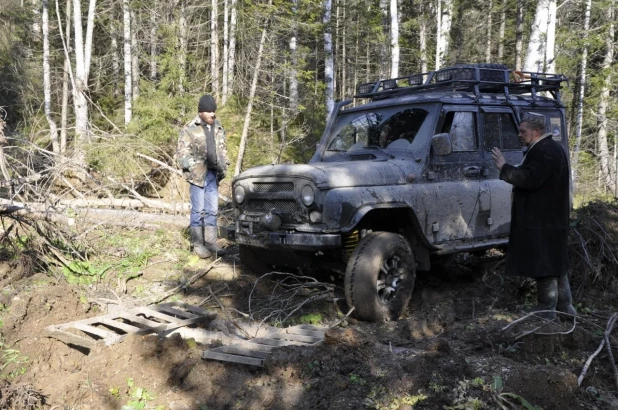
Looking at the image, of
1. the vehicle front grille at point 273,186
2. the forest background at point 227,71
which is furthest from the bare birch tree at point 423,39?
the vehicle front grille at point 273,186

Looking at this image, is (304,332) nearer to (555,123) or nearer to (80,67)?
(555,123)

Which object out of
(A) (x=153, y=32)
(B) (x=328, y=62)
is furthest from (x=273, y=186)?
(A) (x=153, y=32)

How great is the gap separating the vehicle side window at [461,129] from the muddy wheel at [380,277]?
1.46 metres

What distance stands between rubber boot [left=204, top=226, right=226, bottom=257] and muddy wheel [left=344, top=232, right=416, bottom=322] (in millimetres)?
2624

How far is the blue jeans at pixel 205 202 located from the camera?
7.16 metres

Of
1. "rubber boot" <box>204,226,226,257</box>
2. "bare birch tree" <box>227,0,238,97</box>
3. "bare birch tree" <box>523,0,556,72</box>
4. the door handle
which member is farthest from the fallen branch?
"bare birch tree" <box>227,0,238,97</box>

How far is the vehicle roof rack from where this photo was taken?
21.1 feet

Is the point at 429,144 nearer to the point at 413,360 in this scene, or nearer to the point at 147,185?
the point at 413,360

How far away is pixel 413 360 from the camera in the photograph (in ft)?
12.7

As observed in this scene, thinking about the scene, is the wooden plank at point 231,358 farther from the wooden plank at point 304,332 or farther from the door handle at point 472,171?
the door handle at point 472,171

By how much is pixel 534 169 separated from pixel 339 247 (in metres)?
1.93

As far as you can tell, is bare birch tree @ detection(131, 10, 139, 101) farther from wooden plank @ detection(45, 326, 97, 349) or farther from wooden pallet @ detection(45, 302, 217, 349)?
wooden plank @ detection(45, 326, 97, 349)

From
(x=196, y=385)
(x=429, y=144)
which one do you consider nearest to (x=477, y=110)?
(x=429, y=144)

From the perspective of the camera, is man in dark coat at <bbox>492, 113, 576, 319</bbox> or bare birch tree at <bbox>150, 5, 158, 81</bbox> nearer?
man in dark coat at <bbox>492, 113, 576, 319</bbox>
